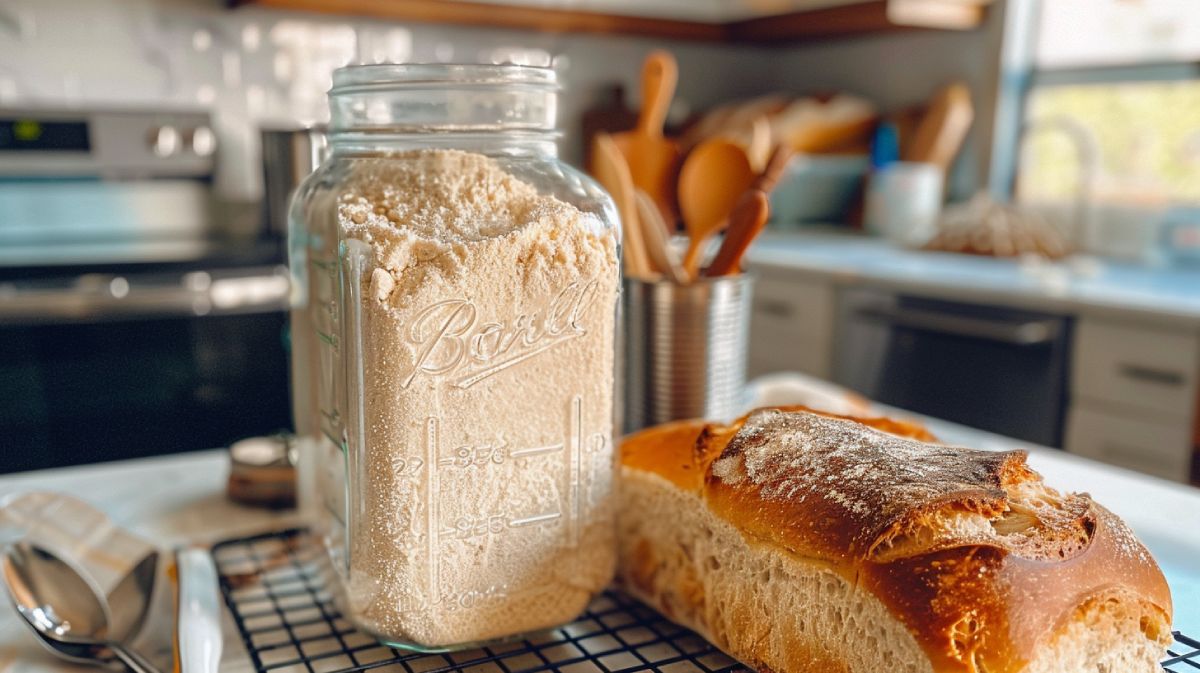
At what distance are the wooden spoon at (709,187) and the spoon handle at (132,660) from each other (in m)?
0.48

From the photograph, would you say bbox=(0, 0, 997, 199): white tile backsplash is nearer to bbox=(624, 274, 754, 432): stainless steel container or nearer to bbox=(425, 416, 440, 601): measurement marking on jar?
bbox=(624, 274, 754, 432): stainless steel container

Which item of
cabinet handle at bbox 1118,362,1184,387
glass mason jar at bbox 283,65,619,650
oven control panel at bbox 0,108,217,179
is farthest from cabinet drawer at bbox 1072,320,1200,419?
oven control panel at bbox 0,108,217,179

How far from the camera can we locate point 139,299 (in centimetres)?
178

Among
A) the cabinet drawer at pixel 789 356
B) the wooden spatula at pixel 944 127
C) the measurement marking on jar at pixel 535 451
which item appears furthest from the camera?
the wooden spatula at pixel 944 127

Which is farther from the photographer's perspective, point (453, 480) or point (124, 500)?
point (124, 500)

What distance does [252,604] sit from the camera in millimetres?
546

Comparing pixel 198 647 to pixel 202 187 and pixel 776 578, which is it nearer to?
pixel 776 578

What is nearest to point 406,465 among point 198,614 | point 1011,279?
point 198,614

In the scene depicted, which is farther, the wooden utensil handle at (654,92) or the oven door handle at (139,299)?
the oven door handle at (139,299)

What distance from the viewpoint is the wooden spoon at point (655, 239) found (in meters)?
0.75

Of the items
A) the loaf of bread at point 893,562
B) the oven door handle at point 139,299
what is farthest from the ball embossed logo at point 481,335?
the oven door handle at point 139,299

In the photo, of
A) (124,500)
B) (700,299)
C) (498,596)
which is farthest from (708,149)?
(124,500)

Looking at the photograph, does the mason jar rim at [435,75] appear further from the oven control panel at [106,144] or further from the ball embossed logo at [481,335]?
the oven control panel at [106,144]

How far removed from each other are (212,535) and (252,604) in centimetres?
15
